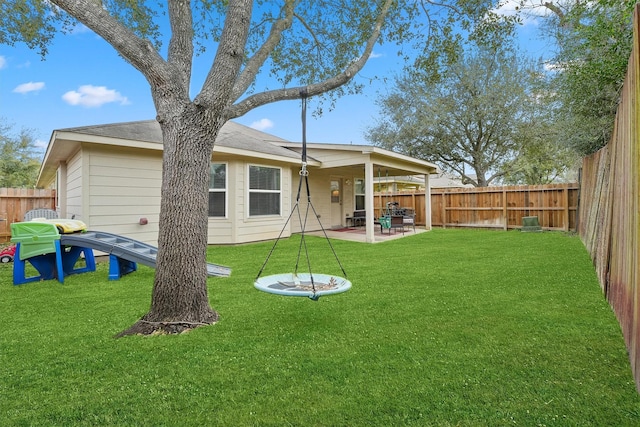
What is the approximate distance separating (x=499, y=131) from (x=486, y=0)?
1214cm

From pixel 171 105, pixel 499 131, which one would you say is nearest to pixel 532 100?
pixel 499 131

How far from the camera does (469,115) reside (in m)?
16.7

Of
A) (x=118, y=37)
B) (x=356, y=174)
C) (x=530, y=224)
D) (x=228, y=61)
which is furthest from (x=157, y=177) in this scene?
(x=530, y=224)

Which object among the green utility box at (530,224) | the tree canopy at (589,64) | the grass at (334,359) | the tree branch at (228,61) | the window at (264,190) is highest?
the tree canopy at (589,64)

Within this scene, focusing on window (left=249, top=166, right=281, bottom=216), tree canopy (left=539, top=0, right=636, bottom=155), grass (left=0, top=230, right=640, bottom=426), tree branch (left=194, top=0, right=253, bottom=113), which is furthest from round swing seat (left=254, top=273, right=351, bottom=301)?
window (left=249, top=166, right=281, bottom=216)

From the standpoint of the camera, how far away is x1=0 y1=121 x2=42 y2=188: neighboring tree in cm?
2138

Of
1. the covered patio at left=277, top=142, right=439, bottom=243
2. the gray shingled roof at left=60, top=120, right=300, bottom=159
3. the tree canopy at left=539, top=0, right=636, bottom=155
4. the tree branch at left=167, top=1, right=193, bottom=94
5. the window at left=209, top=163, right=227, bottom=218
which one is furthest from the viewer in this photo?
the covered patio at left=277, top=142, right=439, bottom=243

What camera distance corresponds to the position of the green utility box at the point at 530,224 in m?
11.6

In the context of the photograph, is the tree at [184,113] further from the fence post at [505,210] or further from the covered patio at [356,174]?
the fence post at [505,210]

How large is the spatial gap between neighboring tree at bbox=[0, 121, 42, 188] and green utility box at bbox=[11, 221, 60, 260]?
21291 millimetres

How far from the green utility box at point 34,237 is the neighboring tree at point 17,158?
2129cm

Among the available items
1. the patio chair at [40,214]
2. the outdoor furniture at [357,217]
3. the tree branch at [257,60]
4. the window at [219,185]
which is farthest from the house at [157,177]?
the tree branch at [257,60]

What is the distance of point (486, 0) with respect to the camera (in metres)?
6.34

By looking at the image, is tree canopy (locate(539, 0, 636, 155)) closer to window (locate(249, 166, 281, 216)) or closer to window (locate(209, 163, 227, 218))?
window (locate(249, 166, 281, 216))
